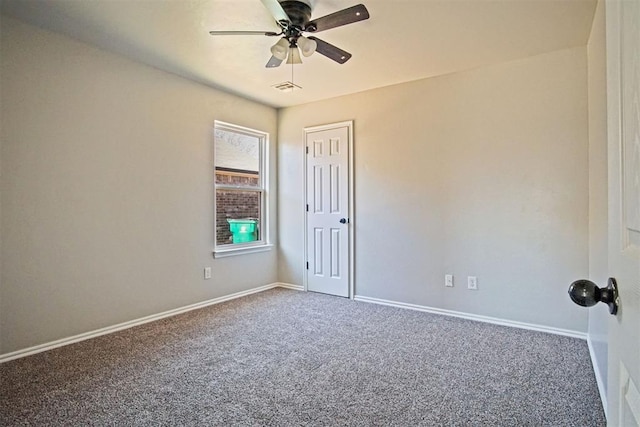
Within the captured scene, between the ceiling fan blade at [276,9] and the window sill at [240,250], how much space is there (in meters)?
2.69

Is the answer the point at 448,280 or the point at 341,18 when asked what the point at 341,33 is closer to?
the point at 341,18

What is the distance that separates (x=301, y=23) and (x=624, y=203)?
2287 millimetres

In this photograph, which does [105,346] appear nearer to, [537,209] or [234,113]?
[234,113]

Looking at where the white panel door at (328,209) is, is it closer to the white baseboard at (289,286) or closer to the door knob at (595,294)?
the white baseboard at (289,286)

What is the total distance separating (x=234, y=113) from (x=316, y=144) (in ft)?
3.51

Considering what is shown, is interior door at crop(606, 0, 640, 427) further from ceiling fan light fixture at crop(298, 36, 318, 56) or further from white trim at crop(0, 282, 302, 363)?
white trim at crop(0, 282, 302, 363)

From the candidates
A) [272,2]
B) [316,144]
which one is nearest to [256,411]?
[272,2]

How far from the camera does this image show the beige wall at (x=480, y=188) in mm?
3102

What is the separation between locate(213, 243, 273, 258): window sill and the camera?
4.20 m

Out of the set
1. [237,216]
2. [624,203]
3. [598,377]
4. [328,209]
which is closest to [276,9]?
[624,203]

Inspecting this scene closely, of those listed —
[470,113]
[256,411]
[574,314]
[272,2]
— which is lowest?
[256,411]

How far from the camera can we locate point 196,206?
13.0 ft

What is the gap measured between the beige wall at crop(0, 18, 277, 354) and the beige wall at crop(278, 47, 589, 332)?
1789 millimetres

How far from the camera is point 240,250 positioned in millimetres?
4449
